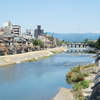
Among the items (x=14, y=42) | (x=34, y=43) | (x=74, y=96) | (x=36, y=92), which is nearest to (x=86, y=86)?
(x=74, y=96)

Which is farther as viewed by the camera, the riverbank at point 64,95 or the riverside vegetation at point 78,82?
the riverbank at point 64,95

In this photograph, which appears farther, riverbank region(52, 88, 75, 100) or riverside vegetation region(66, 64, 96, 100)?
riverbank region(52, 88, 75, 100)

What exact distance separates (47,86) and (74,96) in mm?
8472

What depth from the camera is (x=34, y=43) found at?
15138cm

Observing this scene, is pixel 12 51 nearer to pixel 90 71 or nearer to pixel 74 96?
pixel 90 71

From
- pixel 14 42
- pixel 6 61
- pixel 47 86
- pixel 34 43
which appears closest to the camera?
pixel 47 86

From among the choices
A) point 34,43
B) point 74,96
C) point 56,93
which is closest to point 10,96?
point 56,93

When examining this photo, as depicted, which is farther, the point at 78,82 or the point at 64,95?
the point at 78,82

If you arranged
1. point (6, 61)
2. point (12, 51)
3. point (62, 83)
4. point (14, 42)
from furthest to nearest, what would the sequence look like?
point (14, 42) → point (12, 51) → point (6, 61) → point (62, 83)

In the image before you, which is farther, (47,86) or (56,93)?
(47,86)

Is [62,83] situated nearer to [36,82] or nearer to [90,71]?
[36,82]

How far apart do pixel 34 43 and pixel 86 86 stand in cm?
12157

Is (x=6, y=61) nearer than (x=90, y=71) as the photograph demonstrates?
No

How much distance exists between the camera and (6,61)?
219 ft
